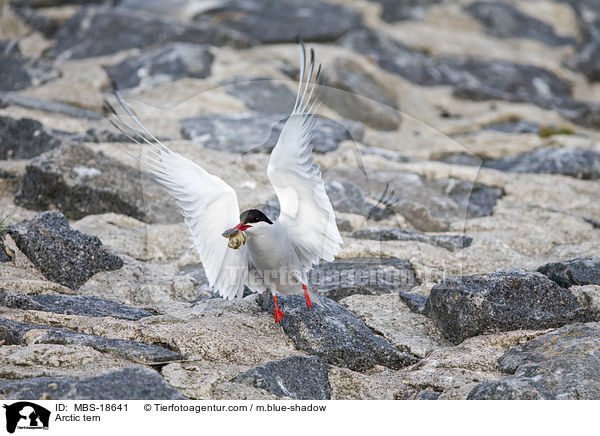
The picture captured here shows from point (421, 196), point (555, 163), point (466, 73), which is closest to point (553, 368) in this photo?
point (421, 196)

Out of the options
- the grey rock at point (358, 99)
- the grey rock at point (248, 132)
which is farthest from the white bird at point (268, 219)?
the grey rock at point (358, 99)

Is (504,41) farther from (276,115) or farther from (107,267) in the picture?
(107,267)

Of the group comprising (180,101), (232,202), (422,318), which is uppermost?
(232,202)

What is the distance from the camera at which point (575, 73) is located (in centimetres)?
1075

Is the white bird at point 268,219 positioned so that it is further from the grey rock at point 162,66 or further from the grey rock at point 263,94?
the grey rock at point 162,66

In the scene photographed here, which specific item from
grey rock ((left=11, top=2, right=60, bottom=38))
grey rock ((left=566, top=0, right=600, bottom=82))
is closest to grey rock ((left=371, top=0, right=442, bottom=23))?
grey rock ((left=566, top=0, right=600, bottom=82))

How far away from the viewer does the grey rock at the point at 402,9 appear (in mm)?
11766

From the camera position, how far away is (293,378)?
2.90 m

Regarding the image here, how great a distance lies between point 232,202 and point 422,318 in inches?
50.9

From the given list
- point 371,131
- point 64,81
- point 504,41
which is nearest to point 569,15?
point 504,41

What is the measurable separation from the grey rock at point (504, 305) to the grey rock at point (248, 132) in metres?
2.79

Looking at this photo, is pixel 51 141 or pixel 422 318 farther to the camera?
pixel 51 141

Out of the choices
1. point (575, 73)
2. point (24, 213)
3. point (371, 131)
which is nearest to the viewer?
point (24, 213)

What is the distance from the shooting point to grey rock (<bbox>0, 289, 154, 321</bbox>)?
10.8 feet
